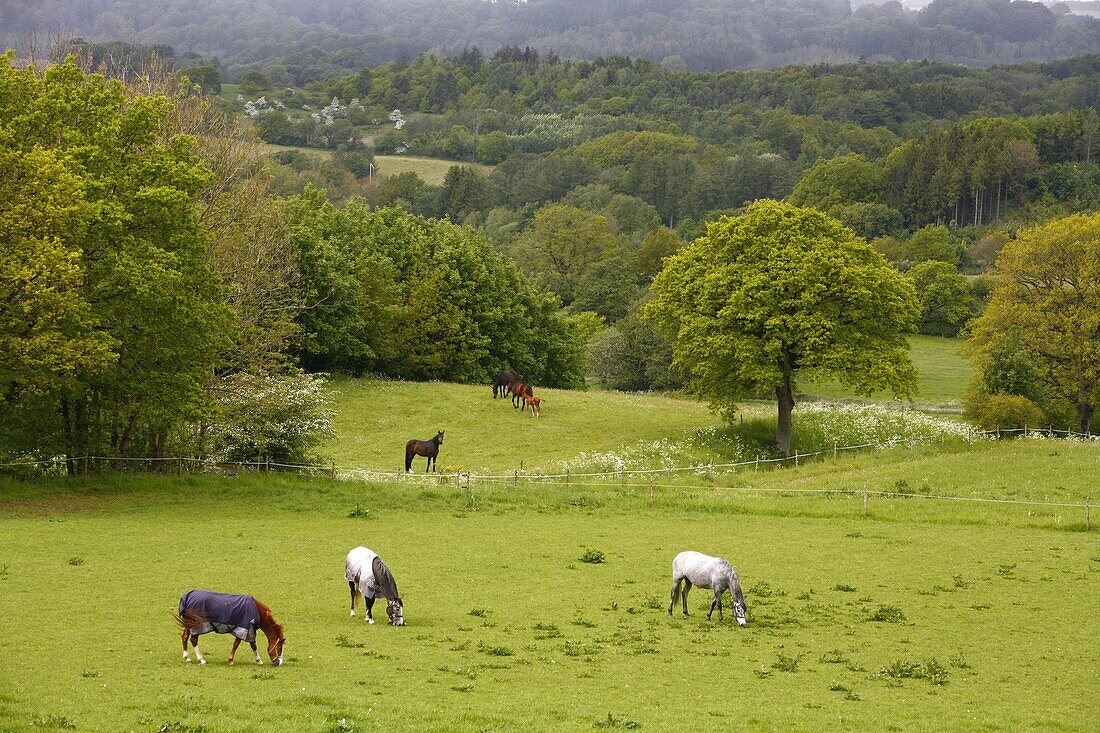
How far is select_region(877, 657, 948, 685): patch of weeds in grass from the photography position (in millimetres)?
20494

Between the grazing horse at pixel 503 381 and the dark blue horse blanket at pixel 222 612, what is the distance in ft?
144

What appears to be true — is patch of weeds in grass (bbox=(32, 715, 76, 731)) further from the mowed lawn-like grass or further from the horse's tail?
the horse's tail

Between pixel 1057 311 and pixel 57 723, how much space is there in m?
61.9

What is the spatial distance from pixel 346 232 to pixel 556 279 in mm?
72295

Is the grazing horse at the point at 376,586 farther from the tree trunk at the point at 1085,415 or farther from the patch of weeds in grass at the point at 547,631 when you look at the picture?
the tree trunk at the point at 1085,415

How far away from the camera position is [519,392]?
200ft

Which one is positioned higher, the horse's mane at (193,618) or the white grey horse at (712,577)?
the horse's mane at (193,618)

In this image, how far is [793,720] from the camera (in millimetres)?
17609

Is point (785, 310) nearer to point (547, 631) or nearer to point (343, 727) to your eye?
point (547, 631)

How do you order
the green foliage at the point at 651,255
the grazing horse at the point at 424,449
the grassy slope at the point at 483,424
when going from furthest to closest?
1. the green foliage at the point at 651,255
2. the grassy slope at the point at 483,424
3. the grazing horse at the point at 424,449

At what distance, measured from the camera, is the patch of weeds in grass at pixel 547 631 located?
23.0 m

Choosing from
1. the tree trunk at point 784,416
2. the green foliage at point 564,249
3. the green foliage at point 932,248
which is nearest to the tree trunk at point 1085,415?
the tree trunk at point 784,416

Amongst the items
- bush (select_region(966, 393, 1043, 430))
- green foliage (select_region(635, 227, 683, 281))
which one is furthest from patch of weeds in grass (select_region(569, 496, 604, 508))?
green foliage (select_region(635, 227, 683, 281))

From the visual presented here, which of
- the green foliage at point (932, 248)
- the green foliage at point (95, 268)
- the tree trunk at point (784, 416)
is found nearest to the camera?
the green foliage at point (95, 268)
